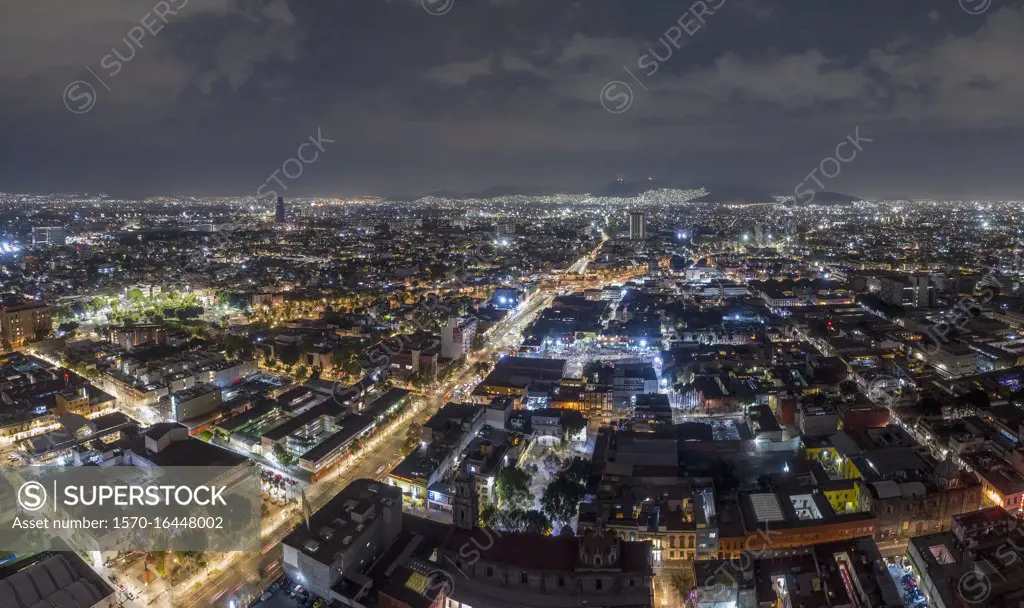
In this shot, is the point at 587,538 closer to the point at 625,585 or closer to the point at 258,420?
the point at 625,585

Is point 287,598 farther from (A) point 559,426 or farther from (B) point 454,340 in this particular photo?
(B) point 454,340

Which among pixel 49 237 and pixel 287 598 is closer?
pixel 287 598

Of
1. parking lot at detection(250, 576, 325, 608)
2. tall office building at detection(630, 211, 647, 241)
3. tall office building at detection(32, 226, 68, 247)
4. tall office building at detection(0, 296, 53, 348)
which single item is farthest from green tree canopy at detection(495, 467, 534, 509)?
tall office building at detection(32, 226, 68, 247)

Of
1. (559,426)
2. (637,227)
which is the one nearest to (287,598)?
(559,426)

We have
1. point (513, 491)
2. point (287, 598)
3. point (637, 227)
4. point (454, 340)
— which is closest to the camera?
point (287, 598)

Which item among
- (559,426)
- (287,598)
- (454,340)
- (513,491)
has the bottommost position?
(287,598)

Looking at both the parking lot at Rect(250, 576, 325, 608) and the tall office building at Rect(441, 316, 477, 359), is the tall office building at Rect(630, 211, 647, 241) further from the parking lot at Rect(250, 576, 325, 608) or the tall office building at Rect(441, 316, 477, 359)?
the parking lot at Rect(250, 576, 325, 608)

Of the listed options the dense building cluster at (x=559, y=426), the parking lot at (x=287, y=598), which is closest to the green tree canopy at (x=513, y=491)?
the dense building cluster at (x=559, y=426)

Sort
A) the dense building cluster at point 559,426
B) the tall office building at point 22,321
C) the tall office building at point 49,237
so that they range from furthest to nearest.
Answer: the tall office building at point 49,237 → the tall office building at point 22,321 → the dense building cluster at point 559,426

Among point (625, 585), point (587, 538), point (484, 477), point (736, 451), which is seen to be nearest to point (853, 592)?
point (625, 585)

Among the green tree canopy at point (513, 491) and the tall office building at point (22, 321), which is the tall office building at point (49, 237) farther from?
the green tree canopy at point (513, 491)

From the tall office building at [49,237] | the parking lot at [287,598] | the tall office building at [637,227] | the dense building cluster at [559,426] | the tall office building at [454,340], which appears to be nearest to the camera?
the parking lot at [287,598]
